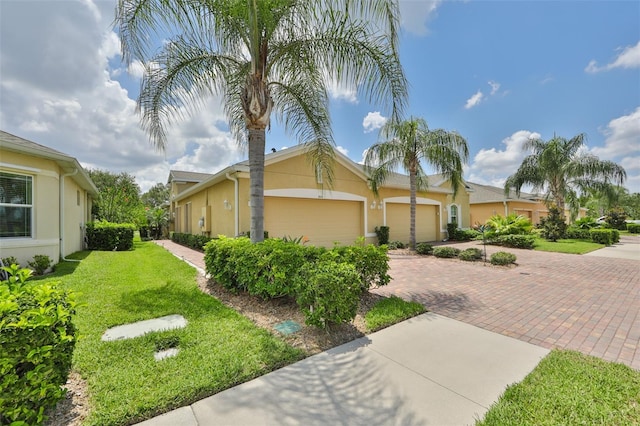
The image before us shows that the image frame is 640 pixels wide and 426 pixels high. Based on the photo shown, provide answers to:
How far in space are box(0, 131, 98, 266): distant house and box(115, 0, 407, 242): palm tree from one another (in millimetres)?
4451

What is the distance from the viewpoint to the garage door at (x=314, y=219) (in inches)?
475

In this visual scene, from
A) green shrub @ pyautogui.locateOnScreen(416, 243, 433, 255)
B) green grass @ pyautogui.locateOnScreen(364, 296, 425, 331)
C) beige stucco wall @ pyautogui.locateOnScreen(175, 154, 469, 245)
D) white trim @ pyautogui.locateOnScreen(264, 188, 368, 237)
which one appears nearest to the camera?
green grass @ pyautogui.locateOnScreen(364, 296, 425, 331)

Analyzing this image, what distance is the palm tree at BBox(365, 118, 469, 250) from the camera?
12773mm

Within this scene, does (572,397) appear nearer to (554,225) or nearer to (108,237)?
(108,237)

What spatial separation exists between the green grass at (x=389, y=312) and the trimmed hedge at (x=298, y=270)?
48 centimetres

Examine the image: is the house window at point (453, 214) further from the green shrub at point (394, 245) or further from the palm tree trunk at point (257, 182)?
the palm tree trunk at point (257, 182)

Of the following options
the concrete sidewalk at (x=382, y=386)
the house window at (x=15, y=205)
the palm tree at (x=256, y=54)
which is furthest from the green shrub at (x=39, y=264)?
the concrete sidewalk at (x=382, y=386)

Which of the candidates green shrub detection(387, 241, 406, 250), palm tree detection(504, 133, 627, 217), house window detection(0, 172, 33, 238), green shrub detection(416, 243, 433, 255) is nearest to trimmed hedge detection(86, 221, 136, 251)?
house window detection(0, 172, 33, 238)

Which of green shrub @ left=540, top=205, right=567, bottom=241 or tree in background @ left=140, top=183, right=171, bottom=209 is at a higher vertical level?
tree in background @ left=140, top=183, right=171, bottom=209

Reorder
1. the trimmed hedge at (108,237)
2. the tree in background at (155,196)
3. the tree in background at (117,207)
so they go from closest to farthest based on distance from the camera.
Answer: the trimmed hedge at (108,237) < the tree in background at (117,207) < the tree in background at (155,196)

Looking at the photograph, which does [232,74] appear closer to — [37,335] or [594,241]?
[37,335]

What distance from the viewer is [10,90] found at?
27.1 ft

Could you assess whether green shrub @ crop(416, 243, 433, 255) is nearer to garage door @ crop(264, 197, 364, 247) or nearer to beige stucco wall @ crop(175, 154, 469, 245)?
beige stucco wall @ crop(175, 154, 469, 245)

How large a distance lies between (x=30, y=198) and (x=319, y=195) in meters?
10.3
